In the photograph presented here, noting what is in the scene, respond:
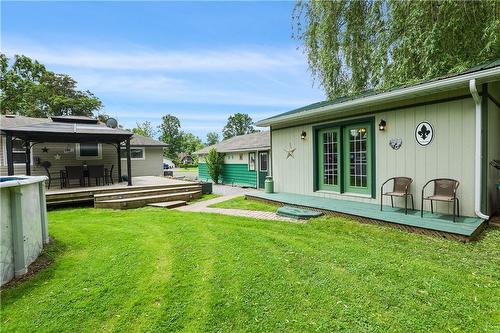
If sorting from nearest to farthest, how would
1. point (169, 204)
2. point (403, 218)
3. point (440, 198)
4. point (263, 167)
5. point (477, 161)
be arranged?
1. point (477, 161)
2. point (440, 198)
3. point (403, 218)
4. point (169, 204)
5. point (263, 167)

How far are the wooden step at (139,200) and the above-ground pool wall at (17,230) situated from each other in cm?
457

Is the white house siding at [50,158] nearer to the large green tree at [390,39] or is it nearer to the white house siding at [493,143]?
the large green tree at [390,39]

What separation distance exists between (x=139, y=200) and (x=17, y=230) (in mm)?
5476

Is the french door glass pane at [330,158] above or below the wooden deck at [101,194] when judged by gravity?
above

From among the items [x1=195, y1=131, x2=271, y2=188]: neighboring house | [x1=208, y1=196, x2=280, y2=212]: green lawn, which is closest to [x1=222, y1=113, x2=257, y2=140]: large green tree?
[x1=195, y1=131, x2=271, y2=188]: neighboring house

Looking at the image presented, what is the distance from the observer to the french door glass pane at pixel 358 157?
634cm

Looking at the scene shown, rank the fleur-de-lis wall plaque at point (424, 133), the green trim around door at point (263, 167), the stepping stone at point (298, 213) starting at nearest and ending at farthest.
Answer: the fleur-de-lis wall plaque at point (424, 133) → the stepping stone at point (298, 213) → the green trim around door at point (263, 167)

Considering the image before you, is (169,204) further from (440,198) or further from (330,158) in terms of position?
(440,198)

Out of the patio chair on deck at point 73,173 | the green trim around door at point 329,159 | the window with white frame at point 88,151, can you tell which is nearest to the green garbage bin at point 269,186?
the green trim around door at point 329,159

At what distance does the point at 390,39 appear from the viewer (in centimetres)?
864

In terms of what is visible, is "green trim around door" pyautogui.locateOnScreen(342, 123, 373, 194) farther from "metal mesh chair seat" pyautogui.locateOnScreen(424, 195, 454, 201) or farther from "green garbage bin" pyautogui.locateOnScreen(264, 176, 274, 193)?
"green garbage bin" pyautogui.locateOnScreen(264, 176, 274, 193)

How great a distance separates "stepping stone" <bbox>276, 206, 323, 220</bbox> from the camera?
5.68 metres

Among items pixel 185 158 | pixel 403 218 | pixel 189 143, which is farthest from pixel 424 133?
pixel 189 143

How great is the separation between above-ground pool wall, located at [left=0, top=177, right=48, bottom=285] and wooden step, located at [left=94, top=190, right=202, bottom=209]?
4566 mm
